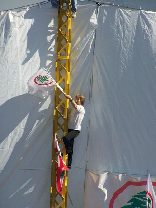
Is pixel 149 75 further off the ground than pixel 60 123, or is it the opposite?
pixel 149 75

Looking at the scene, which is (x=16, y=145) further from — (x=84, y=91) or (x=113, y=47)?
(x=113, y=47)

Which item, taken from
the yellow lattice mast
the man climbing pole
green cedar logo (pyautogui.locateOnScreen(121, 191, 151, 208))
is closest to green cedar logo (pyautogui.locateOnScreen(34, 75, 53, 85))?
the yellow lattice mast

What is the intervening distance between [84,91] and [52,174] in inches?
53.2

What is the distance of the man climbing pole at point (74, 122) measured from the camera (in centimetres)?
643

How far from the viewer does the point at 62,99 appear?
671 centimetres

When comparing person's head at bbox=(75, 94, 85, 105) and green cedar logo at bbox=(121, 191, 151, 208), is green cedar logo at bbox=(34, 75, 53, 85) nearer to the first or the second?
person's head at bbox=(75, 94, 85, 105)

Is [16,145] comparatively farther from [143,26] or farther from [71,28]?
[143,26]

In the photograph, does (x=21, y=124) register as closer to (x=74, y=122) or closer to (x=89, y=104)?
(x=74, y=122)

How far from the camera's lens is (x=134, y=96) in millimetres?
6766

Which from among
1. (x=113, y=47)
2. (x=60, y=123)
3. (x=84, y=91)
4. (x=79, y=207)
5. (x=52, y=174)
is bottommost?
(x=79, y=207)

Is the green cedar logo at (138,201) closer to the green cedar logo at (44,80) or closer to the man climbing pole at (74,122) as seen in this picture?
the man climbing pole at (74,122)

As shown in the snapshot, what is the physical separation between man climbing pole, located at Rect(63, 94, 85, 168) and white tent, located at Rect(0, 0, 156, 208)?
19 centimetres

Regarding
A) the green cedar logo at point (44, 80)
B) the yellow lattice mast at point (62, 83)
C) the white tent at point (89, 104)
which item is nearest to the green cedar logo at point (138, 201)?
the white tent at point (89, 104)

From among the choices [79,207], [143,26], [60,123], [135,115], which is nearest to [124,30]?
[143,26]
